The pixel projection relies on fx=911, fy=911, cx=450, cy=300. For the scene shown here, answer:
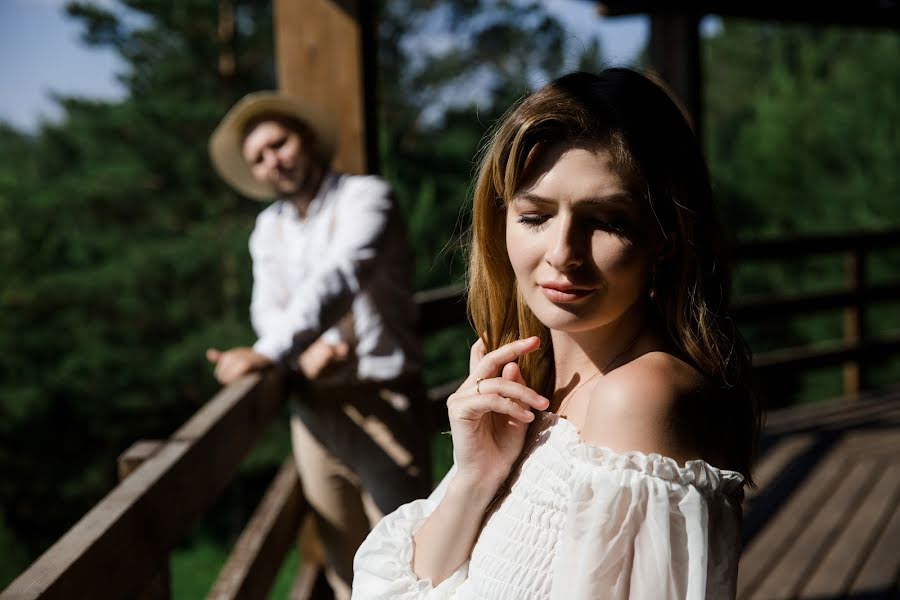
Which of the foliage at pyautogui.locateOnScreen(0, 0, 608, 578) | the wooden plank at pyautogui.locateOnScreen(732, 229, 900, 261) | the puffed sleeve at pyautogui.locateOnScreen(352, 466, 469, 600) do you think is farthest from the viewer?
the foliage at pyautogui.locateOnScreen(0, 0, 608, 578)

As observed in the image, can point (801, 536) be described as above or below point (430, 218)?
below

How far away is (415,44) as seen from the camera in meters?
13.0

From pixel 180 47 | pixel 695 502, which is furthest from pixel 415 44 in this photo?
pixel 695 502

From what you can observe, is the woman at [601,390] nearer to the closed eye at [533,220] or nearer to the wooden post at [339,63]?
the closed eye at [533,220]

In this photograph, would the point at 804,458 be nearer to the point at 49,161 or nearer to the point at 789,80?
the point at 789,80

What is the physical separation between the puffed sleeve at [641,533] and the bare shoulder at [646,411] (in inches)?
0.7

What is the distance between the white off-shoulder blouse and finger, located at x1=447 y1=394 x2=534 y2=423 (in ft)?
0.19

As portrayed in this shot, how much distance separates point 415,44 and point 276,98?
11.0 meters

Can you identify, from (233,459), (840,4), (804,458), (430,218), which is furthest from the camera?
(430,218)

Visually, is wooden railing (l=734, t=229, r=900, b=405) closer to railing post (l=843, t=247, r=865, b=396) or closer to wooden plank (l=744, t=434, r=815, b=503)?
railing post (l=843, t=247, r=865, b=396)

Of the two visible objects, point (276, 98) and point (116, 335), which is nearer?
point (276, 98)

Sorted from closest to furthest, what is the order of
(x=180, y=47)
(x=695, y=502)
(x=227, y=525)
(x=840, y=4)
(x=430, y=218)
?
1. (x=695, y=502)
2. (x=840, y=4)
3. (x=430, y=218)
4. (x=180, y=47)
5. (x=227, y=525)

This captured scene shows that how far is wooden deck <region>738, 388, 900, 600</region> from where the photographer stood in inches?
98.7

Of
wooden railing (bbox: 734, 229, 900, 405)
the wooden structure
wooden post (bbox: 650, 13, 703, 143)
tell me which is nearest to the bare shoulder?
the wooden structure
